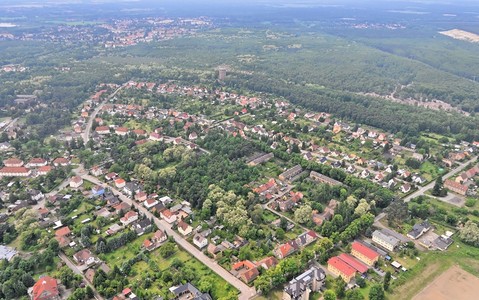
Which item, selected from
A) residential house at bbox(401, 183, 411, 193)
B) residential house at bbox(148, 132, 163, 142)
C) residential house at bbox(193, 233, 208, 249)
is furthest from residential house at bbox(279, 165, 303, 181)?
residential house at bbox(148, 132, 163, 142)

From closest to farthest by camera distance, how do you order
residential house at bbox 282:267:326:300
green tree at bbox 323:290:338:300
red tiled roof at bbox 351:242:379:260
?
green tree at bbox 323:290:338:300
residential house at bbox 282:267:326:300
red tiled roof at bbox 351:242:379:260

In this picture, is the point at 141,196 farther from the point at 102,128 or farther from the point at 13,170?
the point at 102,128

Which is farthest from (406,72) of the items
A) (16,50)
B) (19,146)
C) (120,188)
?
(16,50)

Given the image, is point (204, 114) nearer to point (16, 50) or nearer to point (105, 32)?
point (16, 50)

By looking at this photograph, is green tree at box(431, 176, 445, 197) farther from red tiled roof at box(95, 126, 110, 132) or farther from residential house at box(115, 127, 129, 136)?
red tiled roof at box(95, 126, 110, 132)

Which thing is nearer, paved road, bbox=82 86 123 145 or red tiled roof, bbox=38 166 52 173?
red tiled roof, bbox=38 166 52 173
